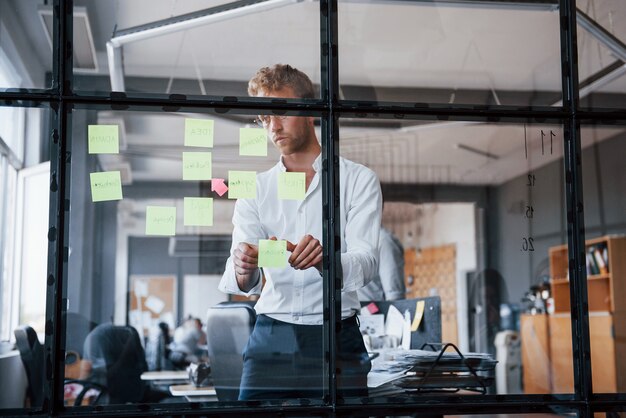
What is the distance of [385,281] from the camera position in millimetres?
3162

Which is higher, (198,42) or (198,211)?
(198,42)

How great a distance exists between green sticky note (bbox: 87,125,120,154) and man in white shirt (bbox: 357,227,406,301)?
918 mm

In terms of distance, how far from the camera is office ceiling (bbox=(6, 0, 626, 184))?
2.47 meters

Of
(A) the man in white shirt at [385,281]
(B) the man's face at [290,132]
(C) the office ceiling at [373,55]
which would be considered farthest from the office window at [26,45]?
(A) the man in white shirt at [385,281]

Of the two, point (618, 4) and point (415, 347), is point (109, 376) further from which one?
point (618, 4)

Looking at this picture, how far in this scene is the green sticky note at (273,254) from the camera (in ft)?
8.02

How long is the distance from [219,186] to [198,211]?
0.13 metres

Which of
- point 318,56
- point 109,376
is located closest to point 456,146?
point 318,56

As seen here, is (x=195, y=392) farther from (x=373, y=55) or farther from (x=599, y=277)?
(x=599, y=277)

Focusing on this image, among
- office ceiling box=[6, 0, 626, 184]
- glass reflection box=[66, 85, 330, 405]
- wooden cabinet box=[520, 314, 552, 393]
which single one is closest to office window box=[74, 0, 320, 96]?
office ceiling box=[6, 0, 626, 184]

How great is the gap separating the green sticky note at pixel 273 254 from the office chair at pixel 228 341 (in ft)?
0.58

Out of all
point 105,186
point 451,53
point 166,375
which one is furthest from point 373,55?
point 166,375

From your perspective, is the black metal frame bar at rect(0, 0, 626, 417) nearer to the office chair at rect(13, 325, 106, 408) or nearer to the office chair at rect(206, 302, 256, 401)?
the office chair at rect(13, 325, 106, 408)

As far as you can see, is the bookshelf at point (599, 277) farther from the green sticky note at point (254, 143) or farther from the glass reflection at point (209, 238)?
the green sticky note at point (254, 143)
